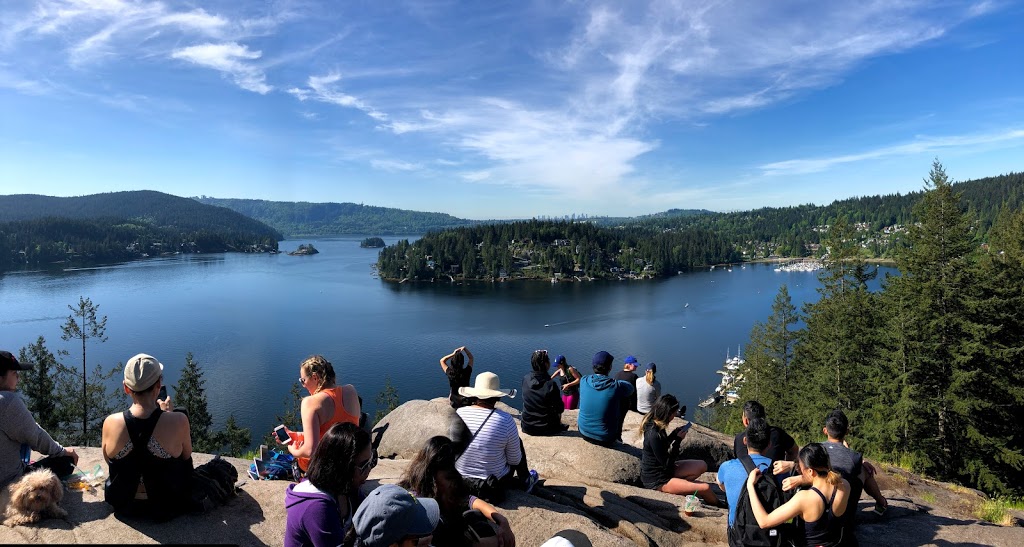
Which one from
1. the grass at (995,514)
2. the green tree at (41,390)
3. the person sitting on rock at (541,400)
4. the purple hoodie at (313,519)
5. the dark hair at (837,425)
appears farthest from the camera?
the green tree at (41,390)

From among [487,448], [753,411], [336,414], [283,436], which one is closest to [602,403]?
[753,411]

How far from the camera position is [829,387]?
22.0 metres

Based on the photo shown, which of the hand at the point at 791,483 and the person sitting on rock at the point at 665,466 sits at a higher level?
the hand at the point at 791,483

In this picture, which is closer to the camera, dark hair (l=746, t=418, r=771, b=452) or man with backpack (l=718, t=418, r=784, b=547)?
man with backpack (l=718, t=418, r=784, b=547)

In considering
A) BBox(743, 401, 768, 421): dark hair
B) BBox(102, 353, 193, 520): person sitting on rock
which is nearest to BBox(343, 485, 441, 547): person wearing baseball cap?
BBox(102, 353, 193, 520): person sitting on rock

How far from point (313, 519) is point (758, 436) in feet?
13.1

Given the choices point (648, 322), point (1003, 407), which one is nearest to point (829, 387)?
point (1003, 407)

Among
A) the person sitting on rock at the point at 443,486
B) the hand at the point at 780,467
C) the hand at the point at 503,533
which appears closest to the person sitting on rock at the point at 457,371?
the hand at the point at 503,533

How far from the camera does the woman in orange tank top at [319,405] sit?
445 cm

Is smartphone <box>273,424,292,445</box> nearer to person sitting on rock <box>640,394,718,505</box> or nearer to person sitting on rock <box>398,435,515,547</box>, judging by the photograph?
person sitting on rock <box>398,435,515,547</box>

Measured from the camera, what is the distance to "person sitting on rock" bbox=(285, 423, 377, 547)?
2.90 m

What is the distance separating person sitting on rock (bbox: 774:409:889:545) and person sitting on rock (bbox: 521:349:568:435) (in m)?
3.24

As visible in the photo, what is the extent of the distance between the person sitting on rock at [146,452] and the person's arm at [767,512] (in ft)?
14.7

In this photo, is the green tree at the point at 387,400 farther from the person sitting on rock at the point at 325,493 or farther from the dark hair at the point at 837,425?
the person sitting on rock at the point at 325,493
